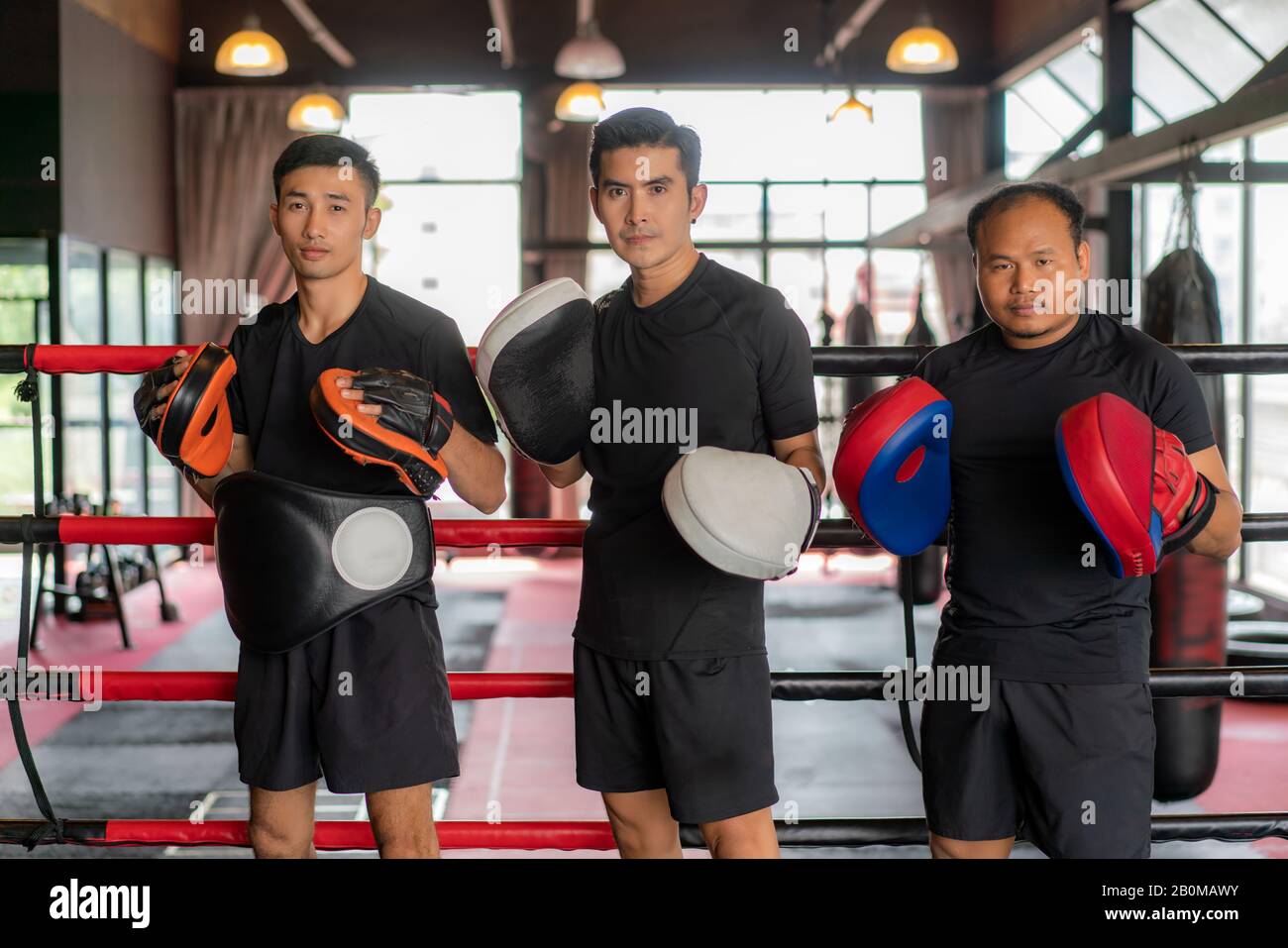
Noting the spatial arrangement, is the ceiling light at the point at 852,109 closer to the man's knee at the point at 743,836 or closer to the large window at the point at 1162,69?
the large window at the point at 1162,69

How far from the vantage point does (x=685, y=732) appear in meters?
1.36

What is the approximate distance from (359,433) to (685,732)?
1.70ft

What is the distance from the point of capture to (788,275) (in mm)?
8672

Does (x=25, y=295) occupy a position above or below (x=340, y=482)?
Answer: above

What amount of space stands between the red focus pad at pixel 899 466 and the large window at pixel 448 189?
7334 millimetres

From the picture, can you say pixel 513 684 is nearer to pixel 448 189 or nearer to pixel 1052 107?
pixel 448 189

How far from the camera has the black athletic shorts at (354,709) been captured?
54.2 inches

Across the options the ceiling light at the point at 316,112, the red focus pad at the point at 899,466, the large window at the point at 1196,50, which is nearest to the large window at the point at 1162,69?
the large window at the point at 1196,50

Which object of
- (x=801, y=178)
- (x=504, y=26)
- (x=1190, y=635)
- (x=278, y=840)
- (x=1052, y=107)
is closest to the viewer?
(x=278, y=840)

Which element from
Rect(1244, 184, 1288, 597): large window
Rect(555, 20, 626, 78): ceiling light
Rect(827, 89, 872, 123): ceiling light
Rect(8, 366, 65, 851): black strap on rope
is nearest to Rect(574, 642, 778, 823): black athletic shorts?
Rect(8, 366, 65, 851): black strap on rope

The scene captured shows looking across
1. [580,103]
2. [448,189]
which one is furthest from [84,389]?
[580,103]
